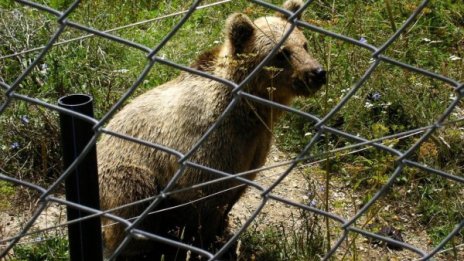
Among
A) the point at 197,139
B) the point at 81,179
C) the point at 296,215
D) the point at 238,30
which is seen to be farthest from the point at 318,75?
the point at 81,179

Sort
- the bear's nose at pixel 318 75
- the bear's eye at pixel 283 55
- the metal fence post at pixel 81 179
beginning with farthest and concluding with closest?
the bear's eye at pixel 283 55
the bear's nose at pixel 318 75
the metal fence post at pixel 81 179

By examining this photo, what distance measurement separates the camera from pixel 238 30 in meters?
5.03

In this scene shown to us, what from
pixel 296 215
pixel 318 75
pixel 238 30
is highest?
pixel 238 30

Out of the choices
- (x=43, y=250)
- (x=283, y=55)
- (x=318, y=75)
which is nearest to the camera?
(x=43, y=250)

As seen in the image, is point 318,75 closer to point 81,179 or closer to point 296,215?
point 296,215

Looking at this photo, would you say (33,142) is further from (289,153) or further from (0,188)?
(289,153)

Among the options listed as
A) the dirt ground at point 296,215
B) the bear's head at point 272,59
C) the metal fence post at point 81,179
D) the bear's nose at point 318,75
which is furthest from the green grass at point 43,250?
the metal fence post at point 81,179

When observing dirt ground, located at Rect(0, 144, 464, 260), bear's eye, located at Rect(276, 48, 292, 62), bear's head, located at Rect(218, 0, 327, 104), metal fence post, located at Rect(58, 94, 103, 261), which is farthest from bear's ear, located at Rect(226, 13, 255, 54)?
metal fence post, located at Rect(58, 94, 103, 261)

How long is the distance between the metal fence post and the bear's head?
219cm

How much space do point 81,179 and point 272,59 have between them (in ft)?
7.98

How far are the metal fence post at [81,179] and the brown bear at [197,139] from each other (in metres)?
1.95

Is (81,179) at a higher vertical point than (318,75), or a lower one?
lower

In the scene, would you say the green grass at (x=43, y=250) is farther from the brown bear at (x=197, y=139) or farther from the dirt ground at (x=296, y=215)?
the brown bear at (x=197, y=139)

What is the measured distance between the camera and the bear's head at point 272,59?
4.91m
